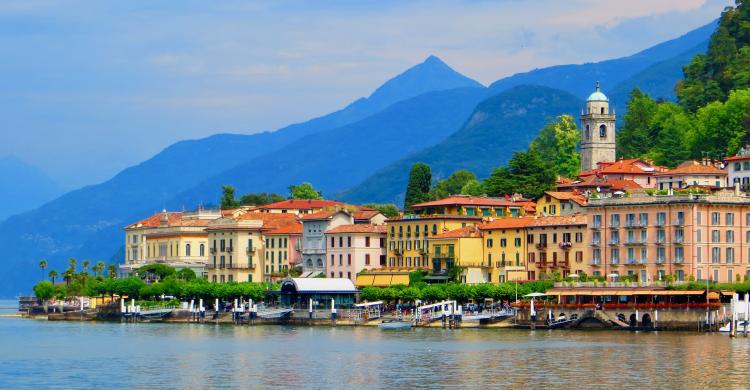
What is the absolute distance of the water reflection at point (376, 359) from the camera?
8138 cm

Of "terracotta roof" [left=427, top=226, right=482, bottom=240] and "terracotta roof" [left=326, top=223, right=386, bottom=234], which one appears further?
"terracotta roof" [left=326, top=223, right=386, bottom=234]

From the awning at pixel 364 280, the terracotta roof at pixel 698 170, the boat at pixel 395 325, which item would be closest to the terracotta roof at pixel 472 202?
the awning at pixel 364 280

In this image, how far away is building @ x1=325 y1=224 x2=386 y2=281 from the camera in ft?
524

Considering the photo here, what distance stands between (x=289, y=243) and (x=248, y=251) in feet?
16.1

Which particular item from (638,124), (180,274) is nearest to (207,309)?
(180,274)

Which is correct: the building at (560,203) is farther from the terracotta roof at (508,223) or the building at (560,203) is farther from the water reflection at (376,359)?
the water reflection at (376,359)

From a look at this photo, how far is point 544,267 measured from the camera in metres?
140

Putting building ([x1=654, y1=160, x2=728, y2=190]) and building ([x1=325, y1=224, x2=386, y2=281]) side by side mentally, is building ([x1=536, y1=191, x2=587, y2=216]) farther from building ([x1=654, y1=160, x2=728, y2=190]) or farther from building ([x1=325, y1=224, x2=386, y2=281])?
building ([x1=325, y1=224, x2=386, y2=281])

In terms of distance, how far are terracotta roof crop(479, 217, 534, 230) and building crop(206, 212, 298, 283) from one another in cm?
3127

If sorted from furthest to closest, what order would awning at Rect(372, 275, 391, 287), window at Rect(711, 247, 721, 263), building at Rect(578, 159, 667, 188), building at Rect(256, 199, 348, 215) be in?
building at Rect(256, 199, 348, 215)
building at Rect(578, 159, 667, 188)
awning at Rect(372, 275, 391, 287)
window at Rect(711, 247, 721, 263)

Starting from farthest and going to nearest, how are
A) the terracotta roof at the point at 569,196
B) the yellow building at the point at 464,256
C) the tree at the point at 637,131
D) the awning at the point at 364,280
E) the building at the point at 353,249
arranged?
the tree at the point at 637,131 < the building at the point at 353,249 < the awning at the point at 364,280 < the yellow building at the point at 464,256 < the terracotta roof at the point at 569,196

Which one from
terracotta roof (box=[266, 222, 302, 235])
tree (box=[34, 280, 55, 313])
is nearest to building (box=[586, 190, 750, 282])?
terracotta roof (box=[266, 222, 302, 235])

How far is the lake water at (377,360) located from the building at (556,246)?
1224 centimetres

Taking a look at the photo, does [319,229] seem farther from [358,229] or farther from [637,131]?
[637,131]
